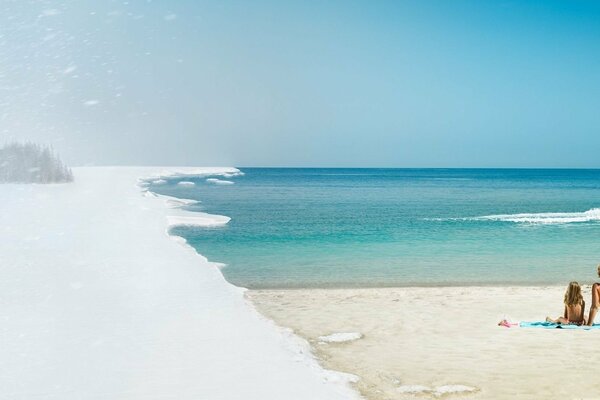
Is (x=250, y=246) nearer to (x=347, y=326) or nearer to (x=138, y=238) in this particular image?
(x=138, y=238)

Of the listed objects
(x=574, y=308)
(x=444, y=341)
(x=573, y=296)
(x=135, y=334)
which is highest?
(x=573, y=296)

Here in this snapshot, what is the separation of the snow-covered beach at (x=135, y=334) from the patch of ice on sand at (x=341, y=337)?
1.71ft

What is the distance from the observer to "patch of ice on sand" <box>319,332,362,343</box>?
30.6 ft

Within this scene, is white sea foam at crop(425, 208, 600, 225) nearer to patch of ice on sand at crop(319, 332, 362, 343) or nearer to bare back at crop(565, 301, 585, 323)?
bare back at crop(565, 301, 585, 323)

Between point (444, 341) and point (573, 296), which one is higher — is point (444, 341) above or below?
below

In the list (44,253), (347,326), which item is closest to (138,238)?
(44,253)

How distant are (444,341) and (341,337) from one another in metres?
1.53

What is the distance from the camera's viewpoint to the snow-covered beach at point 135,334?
260 inches


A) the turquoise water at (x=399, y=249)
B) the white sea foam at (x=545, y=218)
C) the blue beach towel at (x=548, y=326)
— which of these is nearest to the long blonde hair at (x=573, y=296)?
the blue beach towel at (x=548, y=326)

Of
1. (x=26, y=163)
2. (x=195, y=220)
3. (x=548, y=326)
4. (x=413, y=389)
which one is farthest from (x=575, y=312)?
(x=26, y=163)

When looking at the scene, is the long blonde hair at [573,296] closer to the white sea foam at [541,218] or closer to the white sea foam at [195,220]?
the white sea foam at [195,220]

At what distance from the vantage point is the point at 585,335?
31.4 ft

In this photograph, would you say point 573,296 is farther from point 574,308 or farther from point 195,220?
point 195,220

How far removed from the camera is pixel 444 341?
927cm
